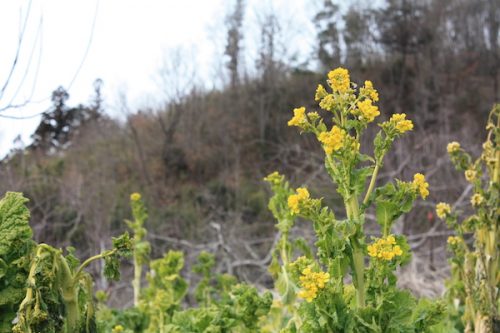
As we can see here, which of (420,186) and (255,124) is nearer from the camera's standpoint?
(420,186)

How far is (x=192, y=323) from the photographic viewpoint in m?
2.30

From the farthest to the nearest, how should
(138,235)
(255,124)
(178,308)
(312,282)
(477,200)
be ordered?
(255,124) → (138,235) → (178,308) → (477,200) → (312,282)

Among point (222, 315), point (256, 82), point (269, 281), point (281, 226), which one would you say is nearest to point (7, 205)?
point (222, 315)

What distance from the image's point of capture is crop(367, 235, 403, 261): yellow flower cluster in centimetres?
144

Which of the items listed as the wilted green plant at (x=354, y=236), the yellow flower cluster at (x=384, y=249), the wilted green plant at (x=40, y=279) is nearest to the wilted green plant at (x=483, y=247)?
the wilted green plant at (x=354, y=236)

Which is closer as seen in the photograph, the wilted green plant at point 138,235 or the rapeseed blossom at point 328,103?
the rapeseed blossom at point 328,103

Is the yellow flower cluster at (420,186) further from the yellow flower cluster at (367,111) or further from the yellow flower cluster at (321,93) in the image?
the yellow flower cluster at (321,93)

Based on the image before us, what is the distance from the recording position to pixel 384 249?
4.76 ft

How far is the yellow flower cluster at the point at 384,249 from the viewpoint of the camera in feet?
4.72

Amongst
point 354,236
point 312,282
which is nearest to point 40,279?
point 312,282

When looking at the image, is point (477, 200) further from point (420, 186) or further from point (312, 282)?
point (312, 282)

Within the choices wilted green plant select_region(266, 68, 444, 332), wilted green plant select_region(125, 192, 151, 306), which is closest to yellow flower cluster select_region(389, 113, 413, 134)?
wilted green plant select_region(266, 68, 444, 332)

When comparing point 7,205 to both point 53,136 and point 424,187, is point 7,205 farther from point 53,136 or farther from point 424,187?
point 53,136

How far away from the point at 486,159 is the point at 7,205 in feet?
6.23
